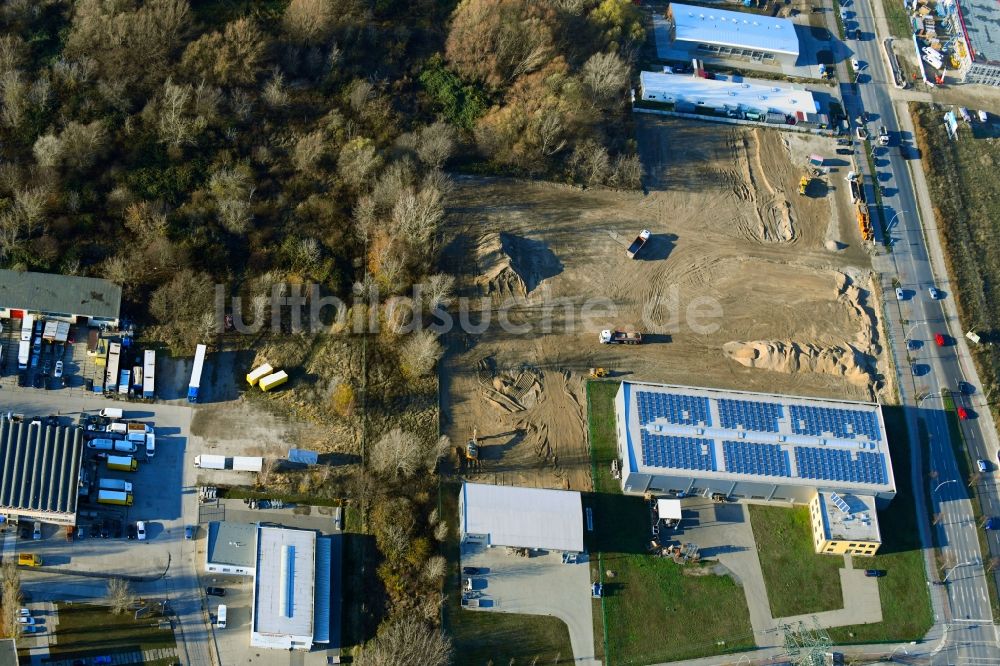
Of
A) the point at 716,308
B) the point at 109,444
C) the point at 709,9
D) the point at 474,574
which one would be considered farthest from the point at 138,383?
the point at 709,9

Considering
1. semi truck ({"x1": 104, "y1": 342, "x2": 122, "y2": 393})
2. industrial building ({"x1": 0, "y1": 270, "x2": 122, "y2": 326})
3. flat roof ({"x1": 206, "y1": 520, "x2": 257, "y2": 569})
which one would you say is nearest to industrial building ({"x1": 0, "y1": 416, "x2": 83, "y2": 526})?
semi truck ({"x1": 104, "y1": 342, "x2": 122, "y2": 393})

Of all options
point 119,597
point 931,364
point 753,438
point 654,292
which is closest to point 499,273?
point 654,292

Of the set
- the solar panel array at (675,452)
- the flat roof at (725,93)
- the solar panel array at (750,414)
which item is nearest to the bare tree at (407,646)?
the solar panel array at (675,452)

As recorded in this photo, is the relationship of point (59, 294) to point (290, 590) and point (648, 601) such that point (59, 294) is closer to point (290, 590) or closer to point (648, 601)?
point (290, 590)

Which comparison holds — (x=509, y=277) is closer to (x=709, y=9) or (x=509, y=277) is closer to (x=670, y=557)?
(x=670, y=557)

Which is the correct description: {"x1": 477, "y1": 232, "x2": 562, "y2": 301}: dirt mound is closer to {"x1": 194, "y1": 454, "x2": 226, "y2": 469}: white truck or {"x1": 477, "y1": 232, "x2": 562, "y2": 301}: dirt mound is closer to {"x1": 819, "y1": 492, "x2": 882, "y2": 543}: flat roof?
{"x1": 194, "y1": 454, "x2": 226, "y2": 469}: white truck

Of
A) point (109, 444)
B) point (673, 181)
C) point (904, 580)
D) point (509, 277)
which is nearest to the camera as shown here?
point (109, 444)

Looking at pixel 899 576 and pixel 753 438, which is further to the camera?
pixel 753 438
